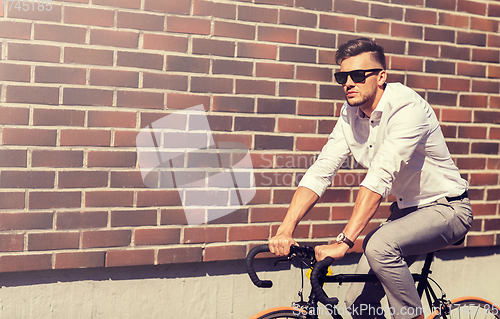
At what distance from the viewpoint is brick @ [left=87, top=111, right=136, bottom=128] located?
2.74 metres

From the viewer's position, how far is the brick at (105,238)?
2.78m

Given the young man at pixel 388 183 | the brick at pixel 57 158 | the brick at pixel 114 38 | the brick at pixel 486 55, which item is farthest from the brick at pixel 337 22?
the brick at pixel 57 158

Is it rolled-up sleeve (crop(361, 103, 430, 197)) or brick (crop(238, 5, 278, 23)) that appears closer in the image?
→ rolled-up sleeve (crop(361, 103, 430, 197))

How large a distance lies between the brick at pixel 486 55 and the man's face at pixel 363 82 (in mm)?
1736

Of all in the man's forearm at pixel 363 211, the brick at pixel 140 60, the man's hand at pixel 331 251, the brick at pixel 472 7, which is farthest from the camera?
the brick at pixel 472 7

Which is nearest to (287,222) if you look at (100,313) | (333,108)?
A: (333,108)

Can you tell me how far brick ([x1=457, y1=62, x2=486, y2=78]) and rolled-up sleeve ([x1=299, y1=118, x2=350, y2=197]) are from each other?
1.62 m

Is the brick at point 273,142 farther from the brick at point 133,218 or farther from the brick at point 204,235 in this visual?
the brick at point 133,218

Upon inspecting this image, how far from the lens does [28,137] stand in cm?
263

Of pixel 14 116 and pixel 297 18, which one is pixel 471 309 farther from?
pixel 14 116

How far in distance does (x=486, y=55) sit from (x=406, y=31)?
83 cm

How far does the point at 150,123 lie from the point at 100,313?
1.40 metres

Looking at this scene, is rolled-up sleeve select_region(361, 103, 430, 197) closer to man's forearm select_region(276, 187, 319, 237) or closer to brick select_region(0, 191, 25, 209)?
man's forearm select_region(276, 187, 319, 237)

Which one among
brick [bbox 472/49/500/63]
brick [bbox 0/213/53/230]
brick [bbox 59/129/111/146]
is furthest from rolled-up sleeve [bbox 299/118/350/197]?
brick [bbox 472/49/500/63]
